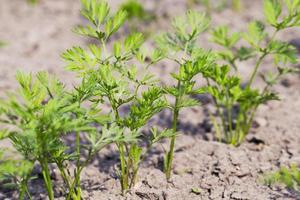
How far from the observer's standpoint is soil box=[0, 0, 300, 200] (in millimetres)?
2146

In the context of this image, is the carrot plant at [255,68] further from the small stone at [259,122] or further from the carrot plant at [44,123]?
the carrot plant at [44,123]

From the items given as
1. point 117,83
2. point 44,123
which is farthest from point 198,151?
point 44,123

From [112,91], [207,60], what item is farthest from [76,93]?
[207,60]

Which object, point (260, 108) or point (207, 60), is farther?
point (260, 108)

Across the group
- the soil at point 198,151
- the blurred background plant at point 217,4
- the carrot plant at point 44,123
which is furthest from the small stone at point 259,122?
the blurred background plant at point 217,4

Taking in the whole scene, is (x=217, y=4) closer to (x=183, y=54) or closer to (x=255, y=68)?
(x=255, y=68)

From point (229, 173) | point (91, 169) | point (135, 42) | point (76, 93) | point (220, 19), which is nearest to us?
point (76, 93)

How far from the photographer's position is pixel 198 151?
2465 millimetres

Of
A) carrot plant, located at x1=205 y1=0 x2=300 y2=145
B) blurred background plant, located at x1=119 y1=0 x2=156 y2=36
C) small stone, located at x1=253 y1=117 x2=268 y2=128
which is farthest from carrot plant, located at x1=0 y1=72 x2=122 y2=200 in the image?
blurred background plant, located at x1=119 y1=0 x2=156 y2=36

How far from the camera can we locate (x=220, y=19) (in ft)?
12.8

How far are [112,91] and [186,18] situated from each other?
0.61m

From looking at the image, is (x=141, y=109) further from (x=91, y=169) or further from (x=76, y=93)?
(x=91, y=169)

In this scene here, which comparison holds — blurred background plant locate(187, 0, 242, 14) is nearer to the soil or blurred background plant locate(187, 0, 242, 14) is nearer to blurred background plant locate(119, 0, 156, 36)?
the soil

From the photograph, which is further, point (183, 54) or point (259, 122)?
point (259, 122)
